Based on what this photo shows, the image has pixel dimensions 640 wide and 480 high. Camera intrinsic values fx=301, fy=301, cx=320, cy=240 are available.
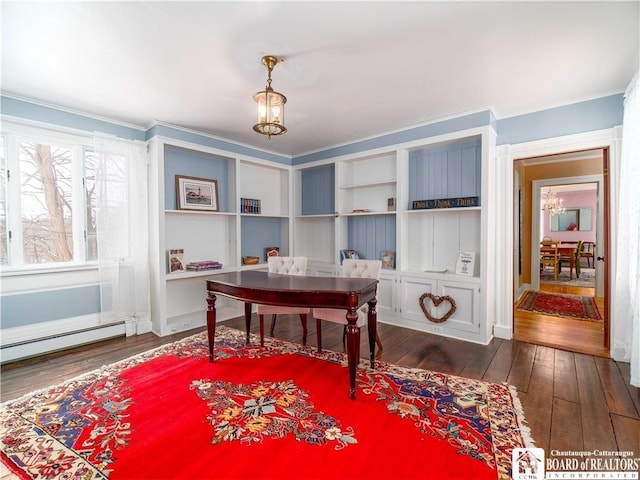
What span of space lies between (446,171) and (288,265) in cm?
233

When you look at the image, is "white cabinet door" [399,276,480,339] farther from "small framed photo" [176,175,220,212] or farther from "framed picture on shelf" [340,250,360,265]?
"small framed photo" [176,175,220,212]

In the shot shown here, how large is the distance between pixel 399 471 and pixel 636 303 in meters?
2.28

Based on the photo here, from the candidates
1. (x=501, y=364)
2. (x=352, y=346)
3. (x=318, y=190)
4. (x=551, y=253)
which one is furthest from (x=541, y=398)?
(x=551, y=253)

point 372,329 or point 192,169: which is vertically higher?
point 192,169

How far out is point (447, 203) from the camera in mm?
3600

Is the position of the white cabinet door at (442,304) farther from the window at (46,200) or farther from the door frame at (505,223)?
the window at (46,200)

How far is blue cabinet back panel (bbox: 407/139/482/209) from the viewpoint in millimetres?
3641

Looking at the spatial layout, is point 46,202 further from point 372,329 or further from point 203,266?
point 372,329

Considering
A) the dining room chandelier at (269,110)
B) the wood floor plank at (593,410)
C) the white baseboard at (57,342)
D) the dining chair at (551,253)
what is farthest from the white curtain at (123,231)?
the dining chair at (551,253)

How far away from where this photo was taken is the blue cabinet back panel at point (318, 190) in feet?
16.3

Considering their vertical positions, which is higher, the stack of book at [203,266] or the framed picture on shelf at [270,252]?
the framed picture on shelf at [270,252]

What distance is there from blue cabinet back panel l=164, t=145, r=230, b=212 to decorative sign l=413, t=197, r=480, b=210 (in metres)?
2.77

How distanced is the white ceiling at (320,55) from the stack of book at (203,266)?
1850mm

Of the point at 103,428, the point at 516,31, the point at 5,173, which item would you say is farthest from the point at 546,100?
the point at 5,173
